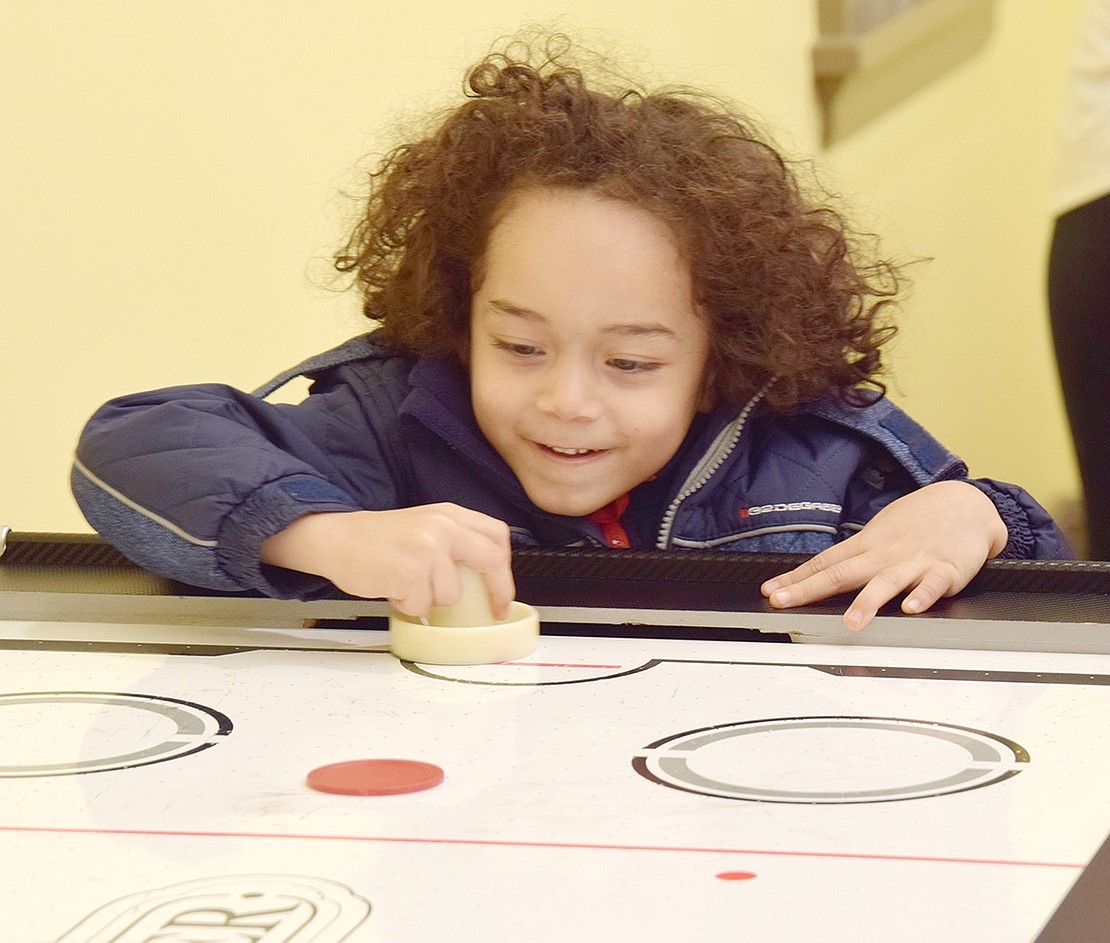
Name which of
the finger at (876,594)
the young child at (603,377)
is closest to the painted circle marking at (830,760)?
the finger at (876,594)

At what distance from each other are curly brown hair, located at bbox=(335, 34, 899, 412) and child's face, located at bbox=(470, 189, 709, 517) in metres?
0.03

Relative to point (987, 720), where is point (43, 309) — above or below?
above

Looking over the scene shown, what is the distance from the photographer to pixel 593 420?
117 cm

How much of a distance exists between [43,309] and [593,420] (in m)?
1.14

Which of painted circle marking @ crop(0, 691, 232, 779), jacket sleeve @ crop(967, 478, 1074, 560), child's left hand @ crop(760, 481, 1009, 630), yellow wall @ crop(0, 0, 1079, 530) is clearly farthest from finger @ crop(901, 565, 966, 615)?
yellow wall @ crop(0, 0, 1079, 530)

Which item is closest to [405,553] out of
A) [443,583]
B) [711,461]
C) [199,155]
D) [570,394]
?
[443,583]

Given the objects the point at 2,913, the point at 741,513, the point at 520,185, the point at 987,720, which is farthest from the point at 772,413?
the point at 2,913

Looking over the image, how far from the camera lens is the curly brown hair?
1.22 metres

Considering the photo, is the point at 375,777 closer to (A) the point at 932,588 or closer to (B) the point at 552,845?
(B) the point at 552,845

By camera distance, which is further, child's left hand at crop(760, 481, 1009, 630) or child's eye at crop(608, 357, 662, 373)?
child's eye at crop(608, 357, 662, 373)

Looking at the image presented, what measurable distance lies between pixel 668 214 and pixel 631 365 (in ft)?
0.42

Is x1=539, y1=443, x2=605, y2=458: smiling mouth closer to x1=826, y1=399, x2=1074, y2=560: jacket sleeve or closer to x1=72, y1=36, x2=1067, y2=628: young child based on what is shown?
x1=72, y1=36, x2=1067, y2=628: young child

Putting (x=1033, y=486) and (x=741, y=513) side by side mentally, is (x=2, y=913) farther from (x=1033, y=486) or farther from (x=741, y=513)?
(x=1033, y=486)

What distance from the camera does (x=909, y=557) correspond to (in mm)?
992
